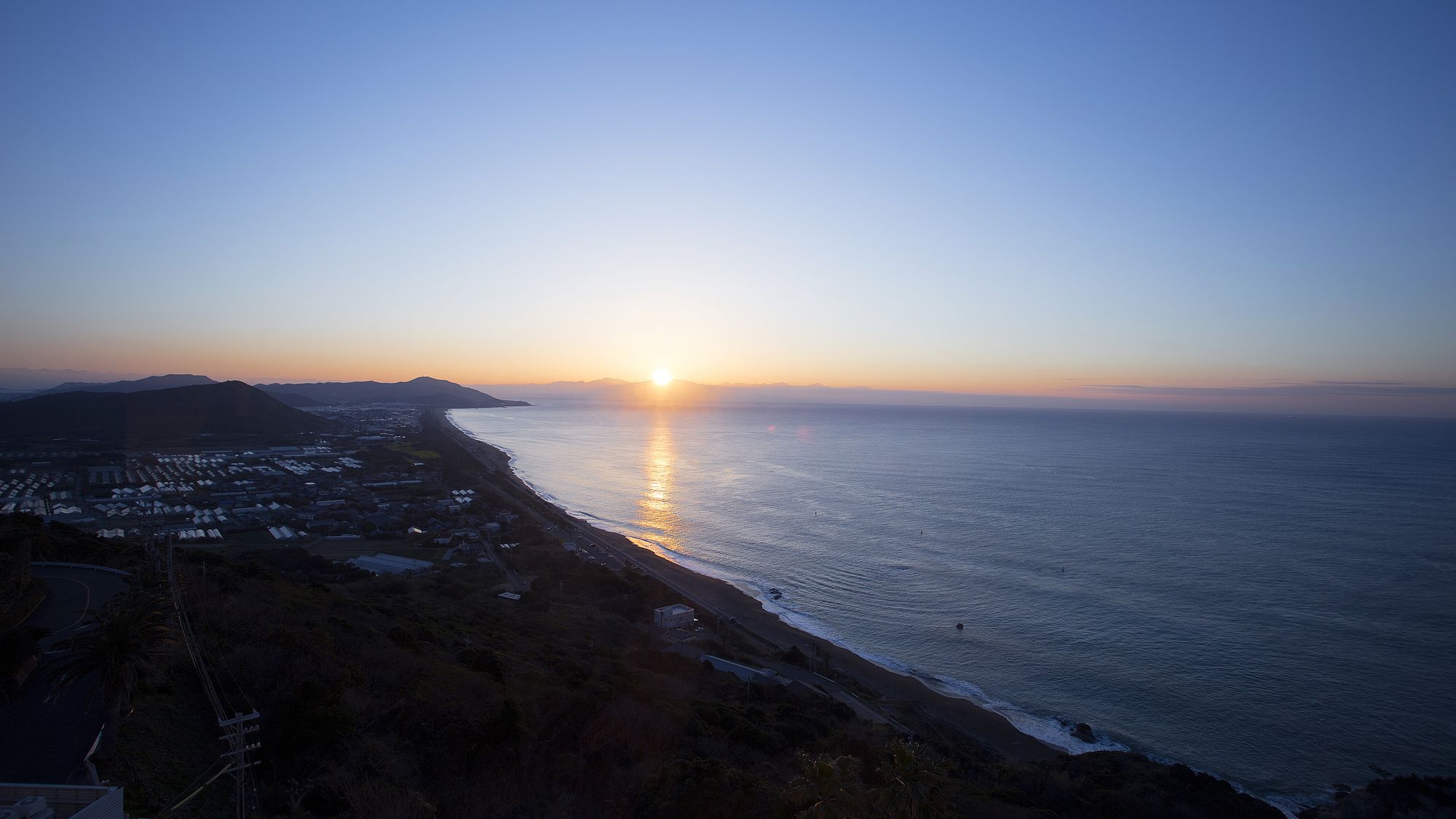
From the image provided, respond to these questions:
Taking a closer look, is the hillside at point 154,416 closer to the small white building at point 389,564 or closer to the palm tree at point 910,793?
the small white building at point 389,564

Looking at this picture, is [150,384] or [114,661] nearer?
[114,661]

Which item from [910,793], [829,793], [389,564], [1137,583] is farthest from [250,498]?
[1137,583]

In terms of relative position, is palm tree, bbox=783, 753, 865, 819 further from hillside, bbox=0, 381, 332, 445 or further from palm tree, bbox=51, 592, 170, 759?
hillside, bbox=0, 381, 332, 445

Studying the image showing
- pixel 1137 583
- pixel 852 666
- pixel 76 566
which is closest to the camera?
pixel 76 566

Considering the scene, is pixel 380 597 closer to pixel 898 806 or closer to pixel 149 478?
pixel 898 806

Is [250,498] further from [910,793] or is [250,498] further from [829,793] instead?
[910,793]

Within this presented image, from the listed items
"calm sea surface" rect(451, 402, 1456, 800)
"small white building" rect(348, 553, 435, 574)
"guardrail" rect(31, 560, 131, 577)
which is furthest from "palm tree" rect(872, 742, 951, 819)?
"small white building" rect(348, 553, 435, 574)
